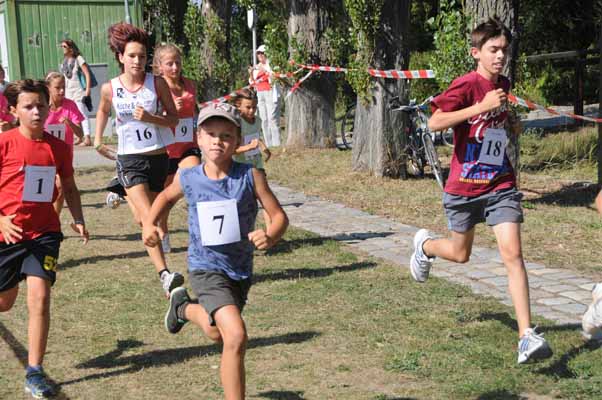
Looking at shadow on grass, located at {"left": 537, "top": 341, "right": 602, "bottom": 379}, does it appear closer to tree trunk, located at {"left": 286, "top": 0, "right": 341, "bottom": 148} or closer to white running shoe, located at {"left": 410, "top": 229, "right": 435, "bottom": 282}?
white running shoe, located at {"left": 410, "top": 229, "right": 435, "bottom": 282}

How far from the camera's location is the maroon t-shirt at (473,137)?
18.8 feet

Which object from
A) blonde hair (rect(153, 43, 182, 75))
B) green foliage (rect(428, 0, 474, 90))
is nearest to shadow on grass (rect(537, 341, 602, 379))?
blonde hair (rect(153, 43, 182, 75))

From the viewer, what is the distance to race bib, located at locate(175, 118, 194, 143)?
8289 millimetres

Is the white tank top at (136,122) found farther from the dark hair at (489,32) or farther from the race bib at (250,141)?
the dark hair at (489,32)

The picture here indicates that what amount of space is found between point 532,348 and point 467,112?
1.40 meters

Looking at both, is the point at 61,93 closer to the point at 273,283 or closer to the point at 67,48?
the point at 273,283

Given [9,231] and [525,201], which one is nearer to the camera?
[9,231]

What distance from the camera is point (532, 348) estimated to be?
5.12 metres

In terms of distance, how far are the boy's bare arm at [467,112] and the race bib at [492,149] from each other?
22 centimetres

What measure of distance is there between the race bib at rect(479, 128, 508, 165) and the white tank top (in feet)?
9.39

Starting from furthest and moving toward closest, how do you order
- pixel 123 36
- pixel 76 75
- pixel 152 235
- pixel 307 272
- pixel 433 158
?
pixel 76 75, pixel 433 158, pixel 307 272, pixel 123 36, pixel 152 235

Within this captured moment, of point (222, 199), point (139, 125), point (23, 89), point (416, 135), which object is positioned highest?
point (23, 89)

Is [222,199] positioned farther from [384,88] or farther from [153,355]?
[384,88]

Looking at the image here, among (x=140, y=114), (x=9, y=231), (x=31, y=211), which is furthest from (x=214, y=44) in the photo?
(x=9, y=231)
